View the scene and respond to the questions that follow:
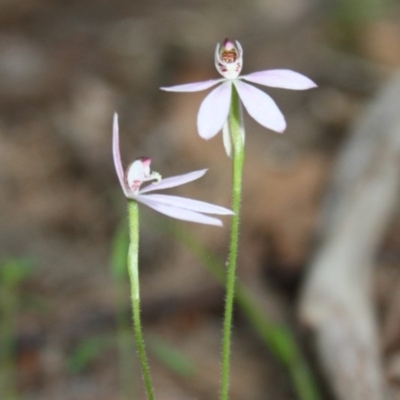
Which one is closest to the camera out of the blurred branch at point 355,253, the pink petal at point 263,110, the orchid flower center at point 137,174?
the pink petal at point 263,110

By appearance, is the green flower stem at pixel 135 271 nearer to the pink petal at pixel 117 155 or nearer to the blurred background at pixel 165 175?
the pink petal at pixel 117 155

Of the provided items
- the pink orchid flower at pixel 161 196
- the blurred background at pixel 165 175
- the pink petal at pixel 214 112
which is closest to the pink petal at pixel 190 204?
the pink orchid flower at pixel 161 196

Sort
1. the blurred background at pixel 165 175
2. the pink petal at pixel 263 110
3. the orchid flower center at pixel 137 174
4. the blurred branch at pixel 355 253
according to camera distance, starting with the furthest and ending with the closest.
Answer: the blurred background at pixel 165 175 → the blurred branch at pixel 355 253 → the orchid flower center at pixel 137 174 → the pink petal at pixel 263 110

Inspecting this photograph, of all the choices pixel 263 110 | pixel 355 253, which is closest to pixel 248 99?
pixel 263 110

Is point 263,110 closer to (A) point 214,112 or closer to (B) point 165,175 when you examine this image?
(A) point 214,112

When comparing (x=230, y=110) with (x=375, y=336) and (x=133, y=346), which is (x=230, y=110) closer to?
(x=375, y=336)

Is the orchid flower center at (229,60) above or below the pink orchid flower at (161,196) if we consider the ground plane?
above
